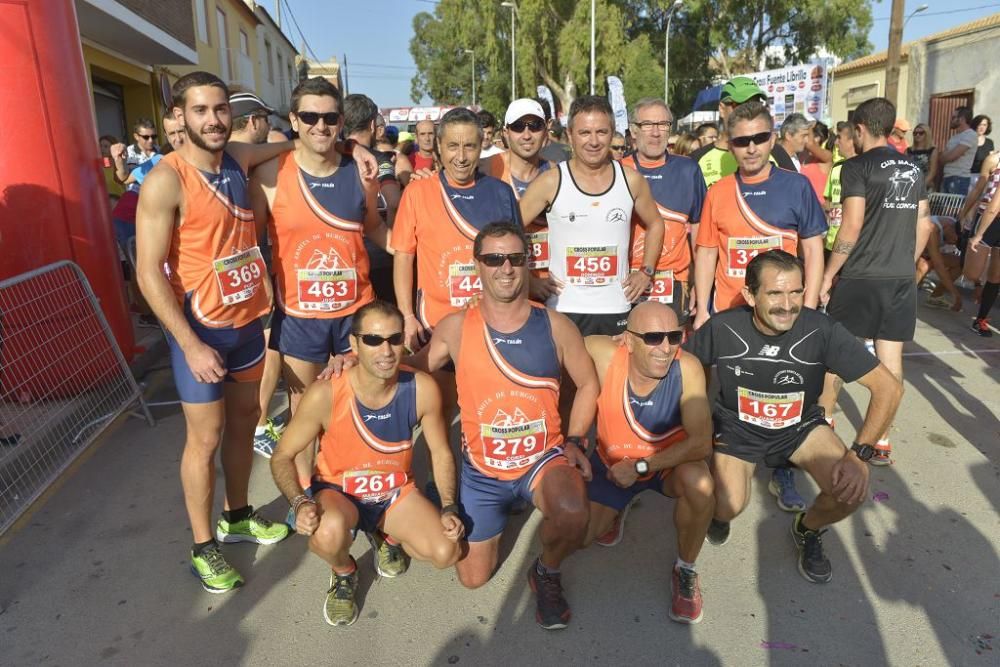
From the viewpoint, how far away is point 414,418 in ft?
9.63

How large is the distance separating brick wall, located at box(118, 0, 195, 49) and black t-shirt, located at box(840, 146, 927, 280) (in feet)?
38.6

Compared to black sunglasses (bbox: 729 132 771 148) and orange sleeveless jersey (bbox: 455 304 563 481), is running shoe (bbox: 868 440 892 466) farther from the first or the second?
orange sleeveless jersey (bbox: 455 304 563 481)

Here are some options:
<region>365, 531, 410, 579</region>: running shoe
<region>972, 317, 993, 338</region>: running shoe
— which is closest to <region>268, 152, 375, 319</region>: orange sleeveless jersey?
<region>365, 531, 410, 579</region>: running shoe

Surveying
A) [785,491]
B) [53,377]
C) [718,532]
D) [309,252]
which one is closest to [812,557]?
[718,532]

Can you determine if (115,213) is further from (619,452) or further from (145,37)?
(145,37)

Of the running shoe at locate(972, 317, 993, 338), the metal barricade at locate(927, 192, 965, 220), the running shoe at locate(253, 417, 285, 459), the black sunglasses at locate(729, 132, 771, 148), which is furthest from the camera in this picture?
the metal barricade at locate(927, 192, 965, 220)

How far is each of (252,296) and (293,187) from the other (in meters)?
0.55

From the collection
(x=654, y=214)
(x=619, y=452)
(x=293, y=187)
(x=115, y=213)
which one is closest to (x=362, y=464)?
(x=619, y=452)

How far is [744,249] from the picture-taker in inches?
147

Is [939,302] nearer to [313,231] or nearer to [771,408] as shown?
[771,408]

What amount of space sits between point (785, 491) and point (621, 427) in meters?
1.15

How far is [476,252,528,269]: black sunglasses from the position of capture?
2.82 m

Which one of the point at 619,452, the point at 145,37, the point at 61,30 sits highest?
the point at 145,37

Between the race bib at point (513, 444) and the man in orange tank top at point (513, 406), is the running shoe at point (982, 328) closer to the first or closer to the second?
the man in orange tank top at point (513, 406)
